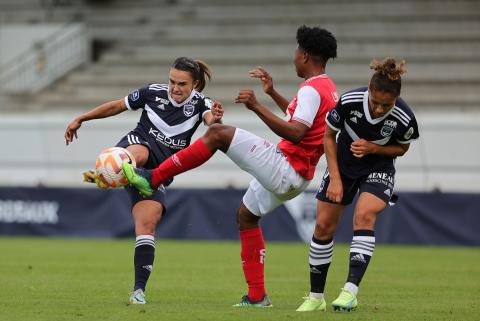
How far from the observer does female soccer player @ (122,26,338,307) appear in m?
7.56

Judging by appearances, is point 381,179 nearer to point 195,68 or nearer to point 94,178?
point 195,68

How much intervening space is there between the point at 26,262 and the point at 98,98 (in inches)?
474

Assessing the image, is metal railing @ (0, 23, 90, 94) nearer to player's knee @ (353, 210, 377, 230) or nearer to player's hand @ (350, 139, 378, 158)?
player's hand @ (350, 139, 378, 158)

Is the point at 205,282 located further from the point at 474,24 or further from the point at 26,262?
the point at 474,24

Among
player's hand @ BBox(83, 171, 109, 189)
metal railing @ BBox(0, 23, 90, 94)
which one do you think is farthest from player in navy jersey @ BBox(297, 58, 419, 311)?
metal railing @ BBox(0, 23, 90, 94)

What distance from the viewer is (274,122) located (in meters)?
7.53

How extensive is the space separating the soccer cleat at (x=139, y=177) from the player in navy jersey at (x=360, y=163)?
4.51 ft

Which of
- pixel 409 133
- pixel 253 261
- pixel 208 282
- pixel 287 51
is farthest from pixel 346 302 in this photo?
pixel 287 51

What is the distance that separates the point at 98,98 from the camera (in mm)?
24547

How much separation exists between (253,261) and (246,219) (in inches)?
13.7

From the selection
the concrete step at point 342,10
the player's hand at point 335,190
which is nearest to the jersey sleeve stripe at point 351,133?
the player's hand at point 335,190

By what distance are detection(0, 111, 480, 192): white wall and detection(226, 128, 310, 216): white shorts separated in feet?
31.5

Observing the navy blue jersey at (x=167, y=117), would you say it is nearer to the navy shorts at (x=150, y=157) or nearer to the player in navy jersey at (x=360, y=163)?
the navy shorts at (x=150, y=157)

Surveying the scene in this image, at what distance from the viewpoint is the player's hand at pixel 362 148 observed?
7727 mm
